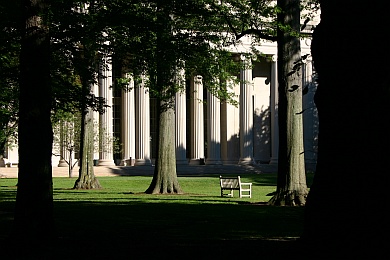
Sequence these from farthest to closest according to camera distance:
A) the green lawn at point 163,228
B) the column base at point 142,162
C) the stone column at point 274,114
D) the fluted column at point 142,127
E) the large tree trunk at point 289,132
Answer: the stone column at point 274,114 < the fluted column at point 142,127 < the column base at point 142,162 < the large tree trunk at point 289,132 < the green lawn at point 163,228

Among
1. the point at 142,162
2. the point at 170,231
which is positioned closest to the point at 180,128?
the point at 142,162

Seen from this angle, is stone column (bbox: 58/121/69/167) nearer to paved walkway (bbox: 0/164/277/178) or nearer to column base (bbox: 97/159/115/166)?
paved walkway (bbox: 0/164/277/178)

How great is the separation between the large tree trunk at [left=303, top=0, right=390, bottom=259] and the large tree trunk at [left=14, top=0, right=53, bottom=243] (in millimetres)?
6471

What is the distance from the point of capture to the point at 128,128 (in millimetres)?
71938

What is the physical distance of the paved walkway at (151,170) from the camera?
63.1m

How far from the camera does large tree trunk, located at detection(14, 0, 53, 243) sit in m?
14.0

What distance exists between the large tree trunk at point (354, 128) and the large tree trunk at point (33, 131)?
647 cm

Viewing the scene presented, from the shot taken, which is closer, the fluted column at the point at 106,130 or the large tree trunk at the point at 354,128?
the large tree trunk at the point at 354,128

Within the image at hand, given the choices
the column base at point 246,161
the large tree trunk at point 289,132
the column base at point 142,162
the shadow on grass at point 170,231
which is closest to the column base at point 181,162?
the column base at point 142,162

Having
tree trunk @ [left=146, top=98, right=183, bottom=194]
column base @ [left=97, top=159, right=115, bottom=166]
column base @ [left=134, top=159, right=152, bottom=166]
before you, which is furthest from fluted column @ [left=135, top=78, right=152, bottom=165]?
tree trunk @ [left=146, top=98, right=183, bottom=194]

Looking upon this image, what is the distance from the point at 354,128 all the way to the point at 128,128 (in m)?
63.7

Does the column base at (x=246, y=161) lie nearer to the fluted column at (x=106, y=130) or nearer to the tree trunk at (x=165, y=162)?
the fluted column at (x=106, y=130)

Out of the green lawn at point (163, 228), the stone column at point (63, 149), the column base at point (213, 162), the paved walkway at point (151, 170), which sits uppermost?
the stone column at point (63, 149)

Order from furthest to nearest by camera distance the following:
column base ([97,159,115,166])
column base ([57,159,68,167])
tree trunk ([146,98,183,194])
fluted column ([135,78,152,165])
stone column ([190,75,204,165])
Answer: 1. stone column ([190,75,204,165])
2. fluted column ([135,78,152,165])
3. column base ([57,159,68,167])
4. column base ([97,159,115,166])
5. tree trunk ([146,98,183,194])
